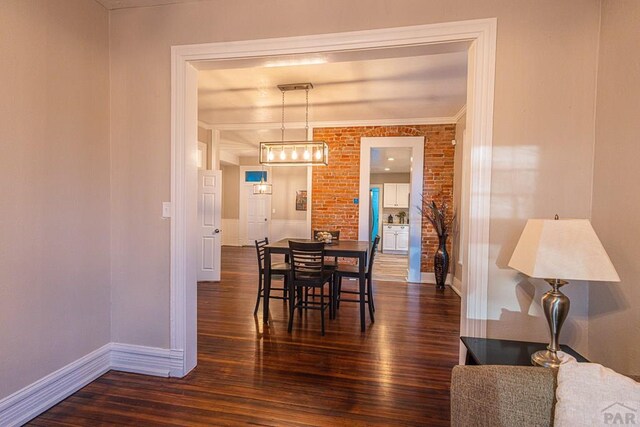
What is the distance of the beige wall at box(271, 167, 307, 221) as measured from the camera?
29.1 ft

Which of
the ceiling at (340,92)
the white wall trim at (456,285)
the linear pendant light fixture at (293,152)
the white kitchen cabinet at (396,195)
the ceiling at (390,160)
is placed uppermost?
the ceiling at (340,92)

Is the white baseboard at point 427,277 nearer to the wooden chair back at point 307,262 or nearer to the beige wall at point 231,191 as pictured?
the wooden chair back at point 307,262

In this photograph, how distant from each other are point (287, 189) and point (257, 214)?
1155 mm

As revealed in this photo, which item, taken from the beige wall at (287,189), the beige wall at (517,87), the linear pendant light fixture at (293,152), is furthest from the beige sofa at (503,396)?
the beige wall at (287,189)

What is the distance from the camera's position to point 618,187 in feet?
5.02

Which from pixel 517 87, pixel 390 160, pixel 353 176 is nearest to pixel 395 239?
pixel 390 160

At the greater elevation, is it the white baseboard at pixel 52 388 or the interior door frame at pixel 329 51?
the interior door frame at pixel 329 51

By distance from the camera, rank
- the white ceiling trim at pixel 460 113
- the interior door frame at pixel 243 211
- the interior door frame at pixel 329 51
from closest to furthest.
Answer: the interior door frame at pixel 329 51
the white ceiling trim at pixel 460 113
the interior door frame at pixel 243 211

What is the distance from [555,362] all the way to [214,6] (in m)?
2.89

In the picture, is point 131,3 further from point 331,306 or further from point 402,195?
point 402,195

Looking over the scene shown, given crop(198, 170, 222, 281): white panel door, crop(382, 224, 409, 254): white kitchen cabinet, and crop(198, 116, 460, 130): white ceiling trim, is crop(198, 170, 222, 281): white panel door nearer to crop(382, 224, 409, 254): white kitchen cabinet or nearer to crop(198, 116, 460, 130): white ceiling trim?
crop(198, 116, 460, 130): white ceiling trim

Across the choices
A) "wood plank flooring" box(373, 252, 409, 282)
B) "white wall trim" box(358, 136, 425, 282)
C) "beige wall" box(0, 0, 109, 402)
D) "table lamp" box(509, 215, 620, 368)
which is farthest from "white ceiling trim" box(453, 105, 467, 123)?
"beige wall" box(0, 0, 109, 402)

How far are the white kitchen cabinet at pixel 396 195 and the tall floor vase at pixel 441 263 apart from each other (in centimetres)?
432

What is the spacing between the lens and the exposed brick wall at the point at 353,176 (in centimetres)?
518
